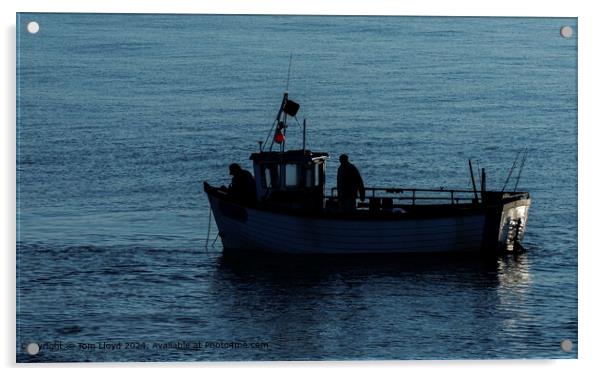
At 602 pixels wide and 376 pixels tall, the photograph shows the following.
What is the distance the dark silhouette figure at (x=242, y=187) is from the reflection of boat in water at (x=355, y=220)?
0.11 metres

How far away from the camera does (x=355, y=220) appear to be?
2072cm

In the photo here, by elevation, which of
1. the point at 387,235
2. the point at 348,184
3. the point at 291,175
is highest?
the point at 291,175

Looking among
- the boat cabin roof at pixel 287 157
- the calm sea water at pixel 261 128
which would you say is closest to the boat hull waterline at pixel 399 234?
the boat cabin roof at pixel 287 157

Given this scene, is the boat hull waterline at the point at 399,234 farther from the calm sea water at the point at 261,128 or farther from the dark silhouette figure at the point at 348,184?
the calm sea water at the point at 261,128

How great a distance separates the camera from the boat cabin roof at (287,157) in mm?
20516

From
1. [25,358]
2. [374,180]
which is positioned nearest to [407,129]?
[374,180]

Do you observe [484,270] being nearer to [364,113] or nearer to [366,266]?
[366,266]

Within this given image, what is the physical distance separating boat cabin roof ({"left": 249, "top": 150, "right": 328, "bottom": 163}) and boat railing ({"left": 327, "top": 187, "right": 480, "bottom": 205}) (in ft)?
1.71

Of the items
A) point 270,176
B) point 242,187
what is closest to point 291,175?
point 270,176

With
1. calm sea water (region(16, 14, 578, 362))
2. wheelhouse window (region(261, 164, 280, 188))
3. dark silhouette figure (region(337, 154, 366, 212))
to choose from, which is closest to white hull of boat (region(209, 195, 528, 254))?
dark silhouette figure (region(337, 154, 366, 212))

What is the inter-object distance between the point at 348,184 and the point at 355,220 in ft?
2.92

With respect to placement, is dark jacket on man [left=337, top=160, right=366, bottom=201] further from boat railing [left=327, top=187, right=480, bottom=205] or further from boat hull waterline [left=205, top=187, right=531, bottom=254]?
boat hull waterline [left=205, top=187, right=531, bottom=254]

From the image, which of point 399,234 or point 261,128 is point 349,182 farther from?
point 261,128

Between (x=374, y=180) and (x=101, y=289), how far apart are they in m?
3.35
